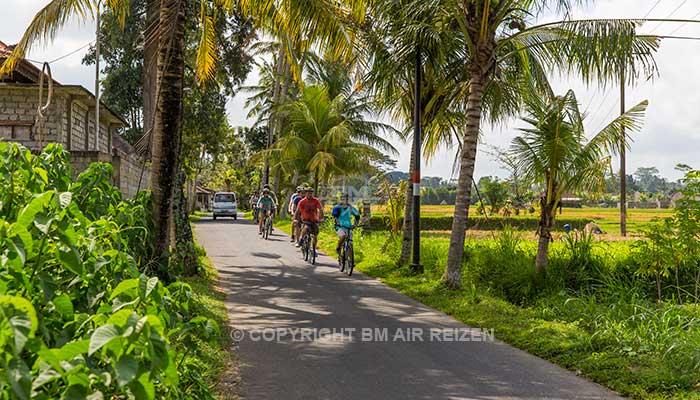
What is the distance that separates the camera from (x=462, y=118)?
656 inches

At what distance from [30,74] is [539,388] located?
17.1 meters

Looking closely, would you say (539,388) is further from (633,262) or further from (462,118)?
(462,118)

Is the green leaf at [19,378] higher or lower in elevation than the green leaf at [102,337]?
lower

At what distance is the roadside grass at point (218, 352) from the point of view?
5652 millimetres

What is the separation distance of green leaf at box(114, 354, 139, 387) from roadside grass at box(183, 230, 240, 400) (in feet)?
6.65

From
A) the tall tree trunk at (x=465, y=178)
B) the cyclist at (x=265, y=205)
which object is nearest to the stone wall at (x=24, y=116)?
the cyclist at (x=265, y=205)

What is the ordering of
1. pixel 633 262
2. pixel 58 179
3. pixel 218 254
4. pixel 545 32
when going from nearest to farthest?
pixel 58 179 < pixel 545 32 < pixel 633 262 < pixel 218 254

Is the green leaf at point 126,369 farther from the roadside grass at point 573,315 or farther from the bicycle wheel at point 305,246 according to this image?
the bicycle wheel at point 305,246

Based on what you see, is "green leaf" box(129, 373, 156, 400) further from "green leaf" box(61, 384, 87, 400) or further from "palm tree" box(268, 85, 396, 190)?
"palm tree" box(268, 85, 396, 190)

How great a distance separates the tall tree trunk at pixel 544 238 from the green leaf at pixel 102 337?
11.2 m

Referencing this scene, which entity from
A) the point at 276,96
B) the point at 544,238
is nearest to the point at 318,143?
the point at 276,96

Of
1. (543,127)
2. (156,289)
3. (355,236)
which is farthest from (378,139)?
(156,289)

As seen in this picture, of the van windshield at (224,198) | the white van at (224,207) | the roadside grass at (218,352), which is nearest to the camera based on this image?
the roadside grass at (218,352)

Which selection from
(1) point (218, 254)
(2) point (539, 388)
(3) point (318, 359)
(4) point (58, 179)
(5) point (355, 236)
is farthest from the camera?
(5) point (355, 236)
